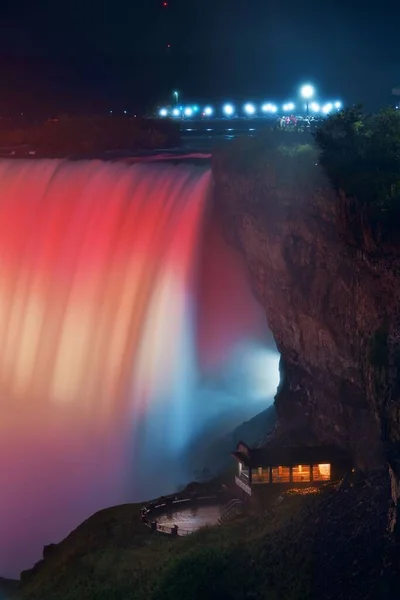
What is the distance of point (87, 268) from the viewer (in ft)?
105

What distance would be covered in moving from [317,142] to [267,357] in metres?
8.85

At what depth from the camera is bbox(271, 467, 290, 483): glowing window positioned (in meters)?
21.4

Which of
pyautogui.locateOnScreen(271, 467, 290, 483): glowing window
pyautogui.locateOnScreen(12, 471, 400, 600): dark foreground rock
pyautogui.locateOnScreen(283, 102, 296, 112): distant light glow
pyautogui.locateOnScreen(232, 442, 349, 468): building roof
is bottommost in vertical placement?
pyautogui.locateOnScreen(12, 471, 400, 600): dark foreground rock

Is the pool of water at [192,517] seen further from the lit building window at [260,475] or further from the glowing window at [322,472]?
the glowing window at [322,472]

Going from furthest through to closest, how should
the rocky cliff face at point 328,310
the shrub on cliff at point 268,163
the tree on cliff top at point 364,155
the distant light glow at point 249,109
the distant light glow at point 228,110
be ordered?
1. the distant light glow at point 228,110
2. the distant light glow at point 249,109
3. the shrub on cliff at point 268,163
4. the tree on cliff top at point 364,155
5. the rocky cliff face at point 328,310

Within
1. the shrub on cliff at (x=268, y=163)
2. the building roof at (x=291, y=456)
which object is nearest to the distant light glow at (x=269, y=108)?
the shrub on cliff at (x=268, y=163)

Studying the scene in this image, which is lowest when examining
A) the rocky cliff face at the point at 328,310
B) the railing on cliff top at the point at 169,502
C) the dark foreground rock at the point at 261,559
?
the dark foreground rock at the point at 261,559

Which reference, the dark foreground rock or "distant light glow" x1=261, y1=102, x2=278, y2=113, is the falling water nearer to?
the dark foreground rock

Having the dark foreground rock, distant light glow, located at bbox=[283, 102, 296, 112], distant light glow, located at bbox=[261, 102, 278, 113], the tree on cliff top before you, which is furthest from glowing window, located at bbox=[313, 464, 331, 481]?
distant light glow, located at bbox=[261, 102, 278, 113]

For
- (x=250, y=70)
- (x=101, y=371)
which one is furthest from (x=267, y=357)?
(x=250, y=70)

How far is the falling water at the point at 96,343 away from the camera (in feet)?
85.1

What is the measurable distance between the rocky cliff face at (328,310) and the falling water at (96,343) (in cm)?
344

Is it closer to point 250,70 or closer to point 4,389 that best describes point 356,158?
point 4,389

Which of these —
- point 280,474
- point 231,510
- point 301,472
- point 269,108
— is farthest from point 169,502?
point 269,108
